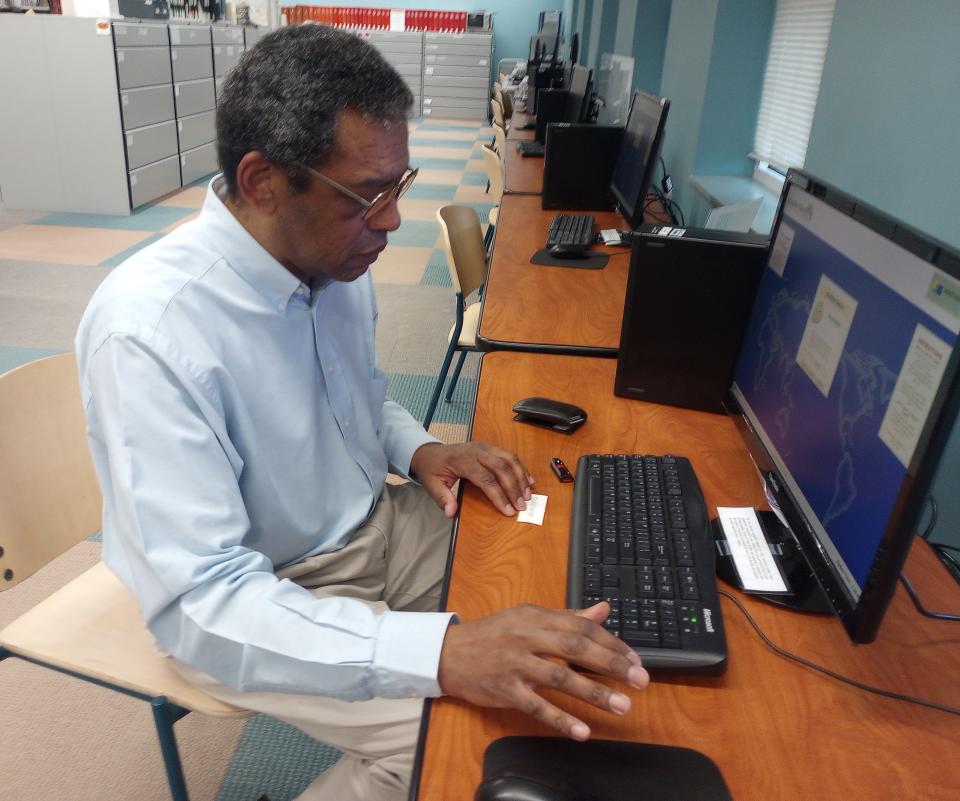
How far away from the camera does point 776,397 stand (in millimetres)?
974

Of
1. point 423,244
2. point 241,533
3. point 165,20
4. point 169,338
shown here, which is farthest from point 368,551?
point 165,20

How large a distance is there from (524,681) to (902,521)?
1.24 feet

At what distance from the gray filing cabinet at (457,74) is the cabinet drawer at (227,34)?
160 inches

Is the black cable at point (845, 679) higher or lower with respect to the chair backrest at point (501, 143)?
lower

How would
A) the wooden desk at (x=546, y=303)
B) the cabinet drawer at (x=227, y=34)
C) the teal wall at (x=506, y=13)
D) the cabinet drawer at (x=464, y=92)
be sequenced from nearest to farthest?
the wooden desk at (x=546, y=303)
the cabinet drawer at (x=227, y=34)
the cabinet drawer at (x=464, y=92)
the teal wall at (x=506, y=13)

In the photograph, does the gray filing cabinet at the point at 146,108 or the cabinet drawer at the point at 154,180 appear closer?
the gray filing cabinet at the point at 146,108

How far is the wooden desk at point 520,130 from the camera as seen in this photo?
17.4 feet

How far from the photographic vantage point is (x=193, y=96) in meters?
6.43

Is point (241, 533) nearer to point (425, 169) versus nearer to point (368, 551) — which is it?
point (368, 551)

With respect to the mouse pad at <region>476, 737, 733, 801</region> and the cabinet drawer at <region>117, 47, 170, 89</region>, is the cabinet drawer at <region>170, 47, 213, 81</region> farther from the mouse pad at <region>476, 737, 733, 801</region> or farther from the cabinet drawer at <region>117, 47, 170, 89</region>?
the mouse pad at <region>476, 737, 733, 801</region>

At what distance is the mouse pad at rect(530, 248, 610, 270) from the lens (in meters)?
2.30

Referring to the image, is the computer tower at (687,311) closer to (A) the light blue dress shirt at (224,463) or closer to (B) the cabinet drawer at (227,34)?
(A) the light blue dress shirt at (224,463)

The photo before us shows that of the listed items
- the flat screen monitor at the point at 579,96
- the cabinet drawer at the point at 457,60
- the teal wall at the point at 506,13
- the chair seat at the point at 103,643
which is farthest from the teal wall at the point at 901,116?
the teal wall at the point at 506,13

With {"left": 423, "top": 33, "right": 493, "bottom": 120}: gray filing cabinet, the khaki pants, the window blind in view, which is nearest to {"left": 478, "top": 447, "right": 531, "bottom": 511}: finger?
the khaki pants
